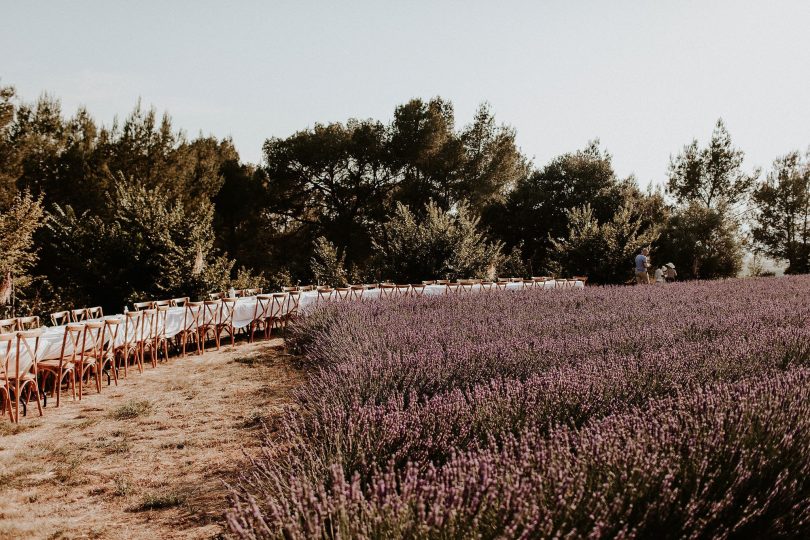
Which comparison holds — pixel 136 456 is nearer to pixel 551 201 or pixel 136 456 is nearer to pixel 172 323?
pixel 172 323

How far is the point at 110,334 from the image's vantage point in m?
5.80

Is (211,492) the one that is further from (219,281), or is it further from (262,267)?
(262,267)

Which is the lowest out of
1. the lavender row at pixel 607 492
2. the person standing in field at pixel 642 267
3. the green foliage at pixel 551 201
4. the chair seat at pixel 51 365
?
the chair seat at pixel 51 365

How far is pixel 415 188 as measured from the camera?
23.0 metres

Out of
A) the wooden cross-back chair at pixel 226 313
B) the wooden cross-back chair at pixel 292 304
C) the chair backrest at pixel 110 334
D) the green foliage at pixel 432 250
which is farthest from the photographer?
the green foliage at pixel 432 250

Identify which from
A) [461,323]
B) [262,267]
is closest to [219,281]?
[461,323]

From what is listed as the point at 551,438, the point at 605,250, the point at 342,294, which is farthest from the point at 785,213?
the point at 551,438

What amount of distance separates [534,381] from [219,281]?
8.97 m

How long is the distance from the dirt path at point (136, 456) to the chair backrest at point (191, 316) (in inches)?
62.4

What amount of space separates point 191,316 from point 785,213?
30368 mm

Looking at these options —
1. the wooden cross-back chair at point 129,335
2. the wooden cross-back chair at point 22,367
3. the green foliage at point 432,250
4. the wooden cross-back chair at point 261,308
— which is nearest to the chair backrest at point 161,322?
the wooden cross-back chair at point 129,335

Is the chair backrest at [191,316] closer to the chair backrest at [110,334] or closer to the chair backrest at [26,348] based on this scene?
the chair backrest at [110,334]

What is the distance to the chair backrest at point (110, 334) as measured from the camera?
5.58 metres

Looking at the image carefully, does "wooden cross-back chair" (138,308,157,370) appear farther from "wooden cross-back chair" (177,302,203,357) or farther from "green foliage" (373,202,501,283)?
"green foliage" (373,202,501,283)
